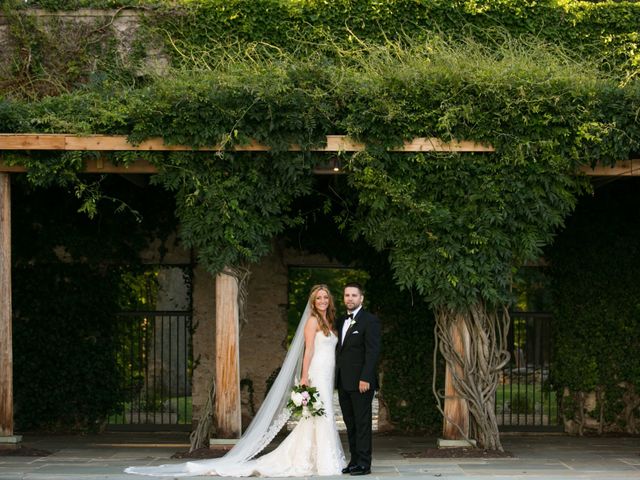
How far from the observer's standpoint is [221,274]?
1101 cm

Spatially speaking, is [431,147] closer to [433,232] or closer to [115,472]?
[433,232]

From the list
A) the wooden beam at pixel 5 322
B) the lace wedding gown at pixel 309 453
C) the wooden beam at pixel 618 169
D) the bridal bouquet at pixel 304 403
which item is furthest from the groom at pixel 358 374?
the wooden beam at pixel 5 322

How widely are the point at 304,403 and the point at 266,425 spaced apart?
2.53ft

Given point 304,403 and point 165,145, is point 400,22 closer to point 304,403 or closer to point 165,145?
point 165,145

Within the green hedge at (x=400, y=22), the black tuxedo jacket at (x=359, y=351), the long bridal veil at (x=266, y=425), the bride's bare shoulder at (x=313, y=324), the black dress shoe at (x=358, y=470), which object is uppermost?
the green hedge at (x=400, y=22)

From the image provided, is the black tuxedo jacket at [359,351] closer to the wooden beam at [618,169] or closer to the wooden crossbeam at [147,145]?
the wooden crossbeam at [147,145]

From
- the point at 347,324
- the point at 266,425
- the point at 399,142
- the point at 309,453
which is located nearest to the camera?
the point at 309,453

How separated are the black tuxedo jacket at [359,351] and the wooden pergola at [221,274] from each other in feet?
5.60

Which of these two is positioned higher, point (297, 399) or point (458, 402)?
point (297, 399)

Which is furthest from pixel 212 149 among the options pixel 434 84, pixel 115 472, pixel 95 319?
pixel 95 319

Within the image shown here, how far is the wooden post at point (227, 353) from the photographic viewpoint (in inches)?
433

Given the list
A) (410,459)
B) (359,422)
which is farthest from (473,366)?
(359,422)

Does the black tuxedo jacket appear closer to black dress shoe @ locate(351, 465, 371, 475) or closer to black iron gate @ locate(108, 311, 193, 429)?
black dress shoe @ locate(351, 465, 371, 475)

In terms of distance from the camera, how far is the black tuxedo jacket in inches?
382
